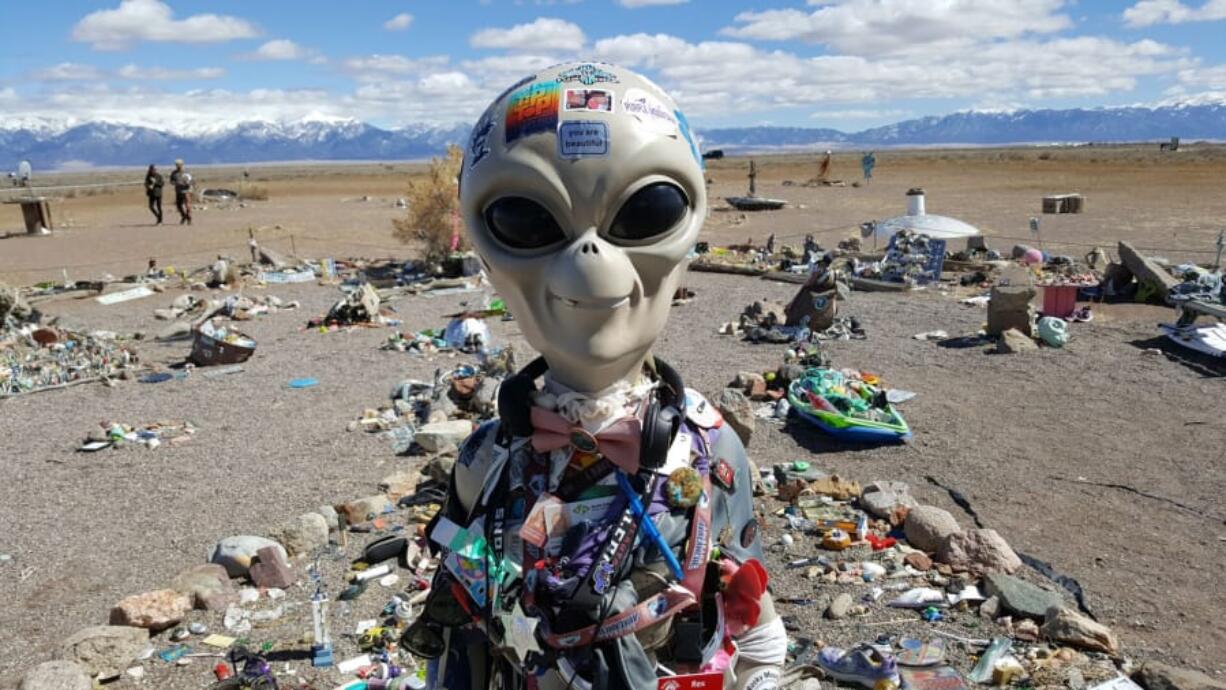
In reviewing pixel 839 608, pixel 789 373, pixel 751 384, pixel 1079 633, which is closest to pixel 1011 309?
pixel 789 373

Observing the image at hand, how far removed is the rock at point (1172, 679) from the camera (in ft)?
11.9

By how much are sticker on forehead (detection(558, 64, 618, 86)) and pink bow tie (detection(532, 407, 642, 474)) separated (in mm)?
705

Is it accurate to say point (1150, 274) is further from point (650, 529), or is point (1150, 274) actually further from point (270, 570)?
point (650, 529)

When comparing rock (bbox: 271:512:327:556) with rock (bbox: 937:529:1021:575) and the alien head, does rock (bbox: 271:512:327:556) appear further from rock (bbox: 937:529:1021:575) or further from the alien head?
the alien head

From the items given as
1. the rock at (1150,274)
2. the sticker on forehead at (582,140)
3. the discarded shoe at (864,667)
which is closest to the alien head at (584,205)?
the sticker on forehead at (582,140)

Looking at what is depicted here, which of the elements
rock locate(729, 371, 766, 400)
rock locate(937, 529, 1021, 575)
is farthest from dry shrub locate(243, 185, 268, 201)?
rock locate(937, 529, 1021, 575)

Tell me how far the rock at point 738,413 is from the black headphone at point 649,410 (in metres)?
4.14

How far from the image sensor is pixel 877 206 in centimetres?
2580

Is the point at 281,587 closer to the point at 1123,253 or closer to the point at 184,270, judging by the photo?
the point at 1123,253

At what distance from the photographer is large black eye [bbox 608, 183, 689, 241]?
1824mm

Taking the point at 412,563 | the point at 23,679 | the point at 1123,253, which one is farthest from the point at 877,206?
the point at 23,679

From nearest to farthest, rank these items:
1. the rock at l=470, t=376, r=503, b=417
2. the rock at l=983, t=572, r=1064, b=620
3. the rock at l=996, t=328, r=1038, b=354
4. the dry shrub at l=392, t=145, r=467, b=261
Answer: the rock at l=983, t=572, r=1064, b=620, the rock at l=470, t=376, r=503, b=417, the rock at l=996, t=328, r=1038, b=354, the dry shrub at l=392, t=145, r=467, b=261

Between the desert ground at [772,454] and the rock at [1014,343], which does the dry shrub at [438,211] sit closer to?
the desert ground at [772,454]

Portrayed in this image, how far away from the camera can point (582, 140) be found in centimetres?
177
